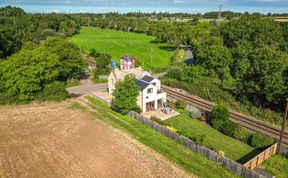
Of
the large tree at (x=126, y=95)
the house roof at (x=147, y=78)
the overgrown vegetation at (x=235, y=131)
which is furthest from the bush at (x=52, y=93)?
the overgrown vegetation at (x=235, y=131)

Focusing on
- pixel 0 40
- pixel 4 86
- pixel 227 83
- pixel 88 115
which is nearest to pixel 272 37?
pixel 227 83

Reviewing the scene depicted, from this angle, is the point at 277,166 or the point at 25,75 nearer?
the point at 277,166

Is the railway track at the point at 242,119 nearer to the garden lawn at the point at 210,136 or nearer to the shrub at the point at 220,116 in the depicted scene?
the shrub at the point at 220,116

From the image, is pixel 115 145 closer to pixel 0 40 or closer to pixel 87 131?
pixel 87 131

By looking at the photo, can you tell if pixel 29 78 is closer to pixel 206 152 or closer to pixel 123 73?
pixel 123 73

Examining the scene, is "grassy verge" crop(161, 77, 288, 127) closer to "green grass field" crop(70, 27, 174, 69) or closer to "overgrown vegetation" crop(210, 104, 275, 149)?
"overgrown vegetation" crop(210, 104, 275, 149)

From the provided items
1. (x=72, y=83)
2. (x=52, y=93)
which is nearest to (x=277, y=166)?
(x=52, y=93)

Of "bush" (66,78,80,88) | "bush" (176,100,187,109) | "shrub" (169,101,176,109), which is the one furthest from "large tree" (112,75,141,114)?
"bush" (66,78,80,88)
